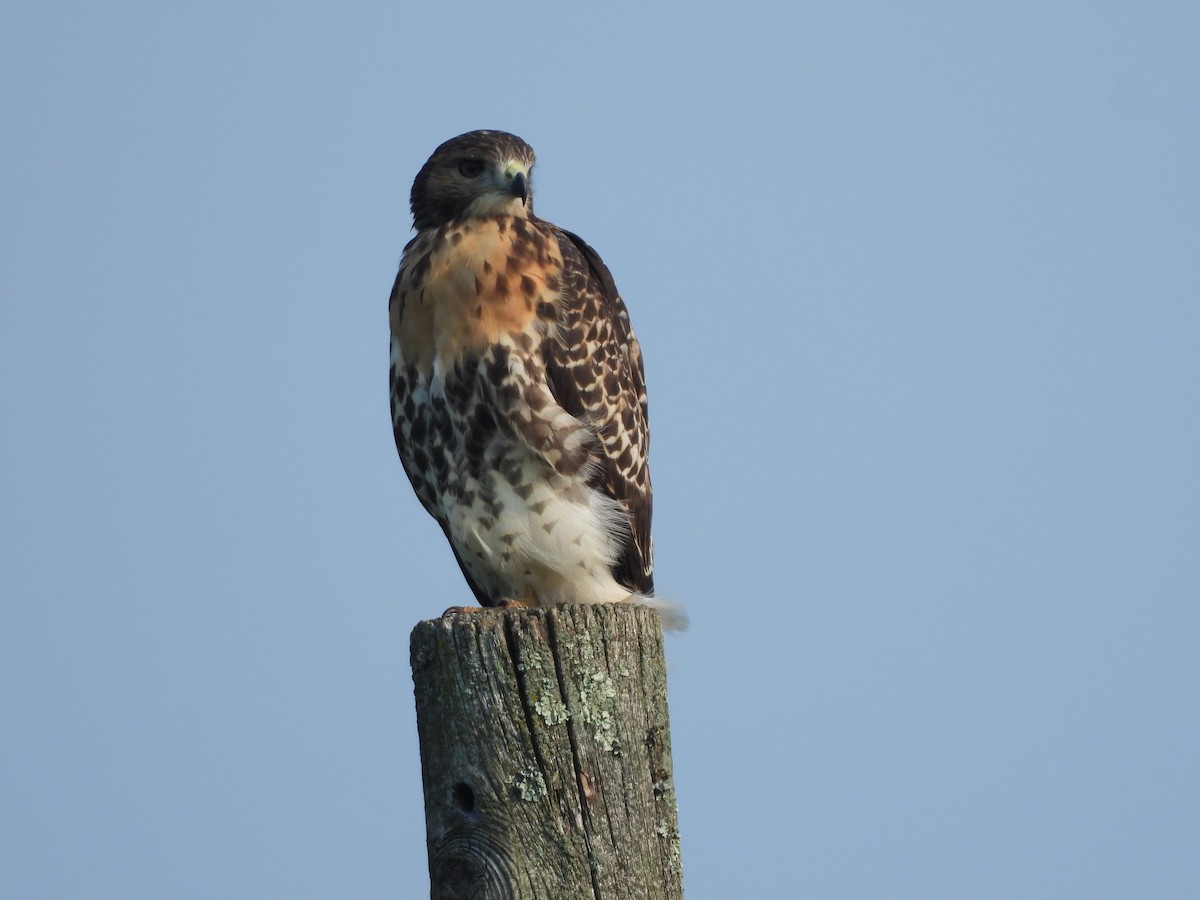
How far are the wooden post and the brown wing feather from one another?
1895mm

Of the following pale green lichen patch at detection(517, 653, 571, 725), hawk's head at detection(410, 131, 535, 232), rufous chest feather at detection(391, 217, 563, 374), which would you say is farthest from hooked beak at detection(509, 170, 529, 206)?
pale green lichen patch at detection(517, 653, 571, 725)

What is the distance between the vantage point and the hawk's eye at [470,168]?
559 centimetres

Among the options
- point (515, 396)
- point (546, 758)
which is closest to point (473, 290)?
point (515, 396)

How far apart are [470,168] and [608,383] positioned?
3.24 feet

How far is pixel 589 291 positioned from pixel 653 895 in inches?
106

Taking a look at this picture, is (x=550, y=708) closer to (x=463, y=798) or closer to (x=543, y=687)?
(x=543, y=687)

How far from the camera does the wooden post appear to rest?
3238mm

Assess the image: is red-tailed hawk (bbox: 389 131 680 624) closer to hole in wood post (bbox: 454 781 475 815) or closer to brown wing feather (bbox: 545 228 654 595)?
brown wing feather (bbox: 545 228 654 595)

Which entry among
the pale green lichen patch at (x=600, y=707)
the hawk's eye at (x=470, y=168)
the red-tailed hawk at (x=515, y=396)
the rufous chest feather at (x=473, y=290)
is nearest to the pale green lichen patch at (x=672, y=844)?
the pale green lichen patch at (x=600, y=707)

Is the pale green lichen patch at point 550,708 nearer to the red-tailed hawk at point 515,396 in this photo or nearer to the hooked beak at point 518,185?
the red-tailed hawk at point 515,396

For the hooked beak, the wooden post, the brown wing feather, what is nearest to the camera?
the wooden post

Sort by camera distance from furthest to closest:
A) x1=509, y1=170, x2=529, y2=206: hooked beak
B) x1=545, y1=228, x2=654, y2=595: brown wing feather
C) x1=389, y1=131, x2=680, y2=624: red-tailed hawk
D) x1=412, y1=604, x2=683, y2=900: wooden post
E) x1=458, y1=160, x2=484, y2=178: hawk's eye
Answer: x1=458, y1=160, x2=484, y2=178: hawk's eye → x1=509, y1=170, x2=529, y2=206: hooked beak → x1=545, y1=228, x2=654, y2=595: brown wing feather → x1=389, y1=131, x2=680, y2=624: red-tailed hawk → x1=412, y1=604, x2=683, y2=900: wooden post

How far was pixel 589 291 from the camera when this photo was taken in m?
5.48

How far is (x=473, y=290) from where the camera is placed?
17.1ft
